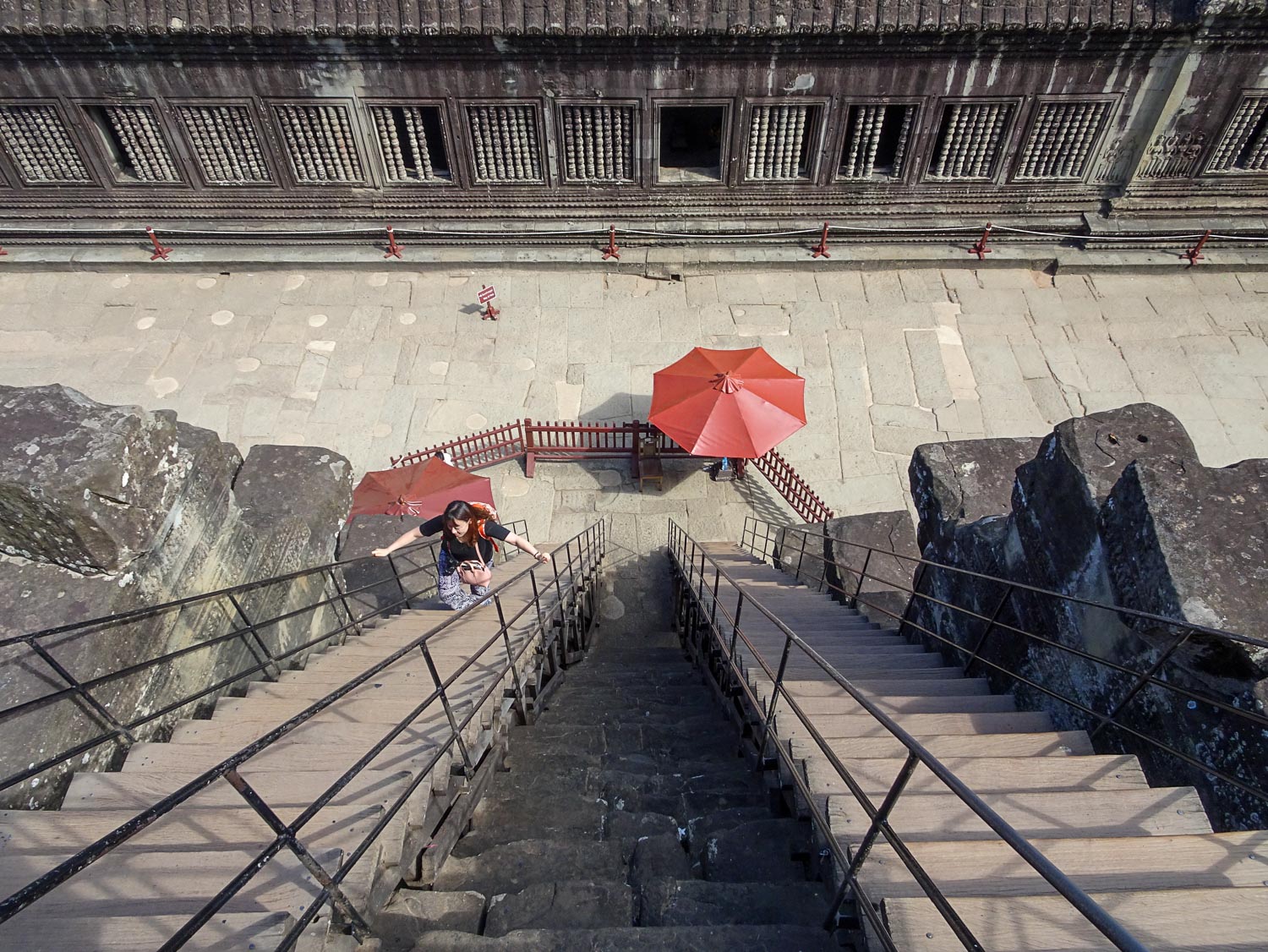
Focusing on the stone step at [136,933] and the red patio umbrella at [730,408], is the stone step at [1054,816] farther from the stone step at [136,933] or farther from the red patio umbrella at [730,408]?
the red patio umbrella at [730,408]

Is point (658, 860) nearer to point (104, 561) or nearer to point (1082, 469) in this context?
point (1082, 469)

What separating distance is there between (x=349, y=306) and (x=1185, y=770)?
1257 centimetres

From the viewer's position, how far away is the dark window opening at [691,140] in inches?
532

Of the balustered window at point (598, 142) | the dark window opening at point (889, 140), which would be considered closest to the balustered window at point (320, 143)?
the balustered window at point (598, 142)

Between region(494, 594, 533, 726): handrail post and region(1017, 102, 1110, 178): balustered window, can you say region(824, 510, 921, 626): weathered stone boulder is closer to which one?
region(494, 594, 533, 726): handrail post

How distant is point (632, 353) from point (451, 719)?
8.80m

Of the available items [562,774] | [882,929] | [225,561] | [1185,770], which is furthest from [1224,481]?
[225,561]

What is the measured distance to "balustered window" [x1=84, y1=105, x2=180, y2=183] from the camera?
1155 cm

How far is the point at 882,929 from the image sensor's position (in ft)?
7.43

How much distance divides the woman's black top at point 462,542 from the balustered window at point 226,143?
33.1 feet

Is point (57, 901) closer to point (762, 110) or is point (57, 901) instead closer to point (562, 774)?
point (562, 774)

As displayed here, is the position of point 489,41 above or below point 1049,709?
above

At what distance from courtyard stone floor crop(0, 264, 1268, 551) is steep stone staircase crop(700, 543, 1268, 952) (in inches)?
224

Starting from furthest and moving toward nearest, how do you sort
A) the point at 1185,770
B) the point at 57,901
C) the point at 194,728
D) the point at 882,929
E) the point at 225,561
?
1. the point at 225,561
2. the point at 194,728
3. the point at 1185,770
4. the point at 57,901
5. the point at 882,929
